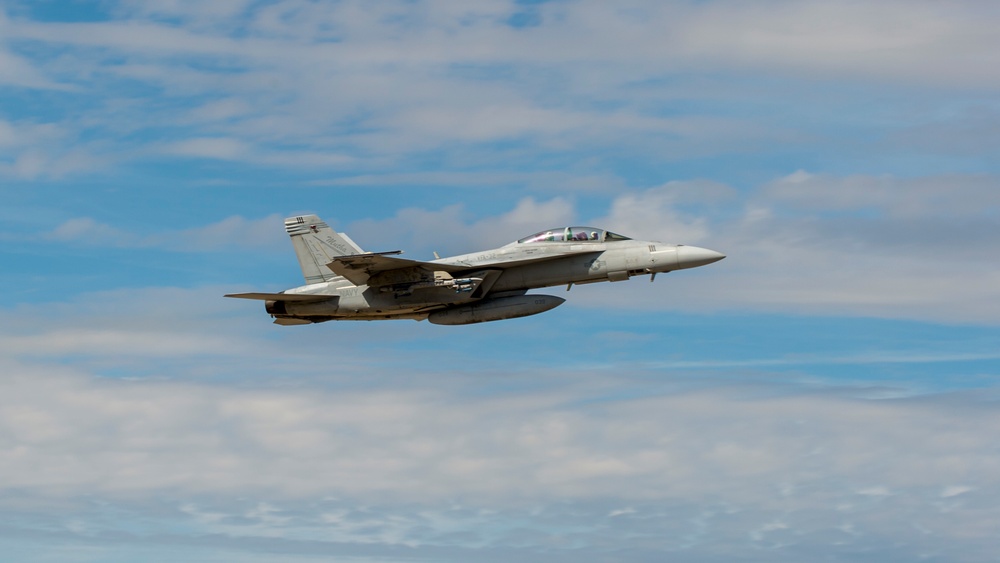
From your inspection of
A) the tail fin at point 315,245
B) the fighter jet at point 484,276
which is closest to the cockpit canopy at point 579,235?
the fighter jet at point 484,276

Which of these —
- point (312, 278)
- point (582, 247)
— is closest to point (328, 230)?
point (312, 278)

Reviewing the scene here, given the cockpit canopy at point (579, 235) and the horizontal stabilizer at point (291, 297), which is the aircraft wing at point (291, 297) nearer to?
the horizontal stabilizer at point (291, 297)

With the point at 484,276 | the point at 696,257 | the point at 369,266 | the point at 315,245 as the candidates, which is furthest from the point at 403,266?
the point at 696,257

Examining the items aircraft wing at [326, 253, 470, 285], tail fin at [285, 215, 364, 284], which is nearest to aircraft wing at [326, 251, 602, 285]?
aircraft wing at [326, 253, 470, 285]

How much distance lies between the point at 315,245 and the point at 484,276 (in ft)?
25.6

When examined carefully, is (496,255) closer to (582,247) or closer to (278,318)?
(582,247)

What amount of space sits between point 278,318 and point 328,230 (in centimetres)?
419

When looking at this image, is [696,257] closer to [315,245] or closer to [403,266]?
[403,266]

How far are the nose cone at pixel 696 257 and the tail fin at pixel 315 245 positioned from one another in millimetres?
13479

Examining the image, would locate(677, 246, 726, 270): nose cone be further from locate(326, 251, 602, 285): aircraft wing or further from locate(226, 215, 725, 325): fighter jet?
locate(326, 251, 602, 285): aircraft wing

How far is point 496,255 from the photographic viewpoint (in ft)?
171

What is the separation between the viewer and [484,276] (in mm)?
51969

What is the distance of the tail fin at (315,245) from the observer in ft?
180

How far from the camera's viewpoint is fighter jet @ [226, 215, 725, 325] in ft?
167
